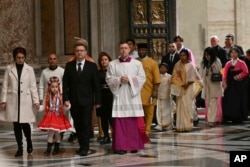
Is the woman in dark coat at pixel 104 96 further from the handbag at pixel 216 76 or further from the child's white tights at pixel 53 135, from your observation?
the handbag at pixel 216 76

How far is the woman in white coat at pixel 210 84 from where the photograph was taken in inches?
622

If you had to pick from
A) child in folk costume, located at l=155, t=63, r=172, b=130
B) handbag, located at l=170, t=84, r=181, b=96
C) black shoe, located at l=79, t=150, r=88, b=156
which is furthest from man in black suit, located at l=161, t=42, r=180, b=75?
black shoe, located at l=79, t=150, r=88, b=156

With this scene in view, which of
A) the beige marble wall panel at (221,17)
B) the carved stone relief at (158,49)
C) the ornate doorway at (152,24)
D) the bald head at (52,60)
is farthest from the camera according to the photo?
the beige marble wall panel at (221,17)

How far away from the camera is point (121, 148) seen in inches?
473

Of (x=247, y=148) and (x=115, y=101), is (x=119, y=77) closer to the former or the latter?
(x=115, y=101)

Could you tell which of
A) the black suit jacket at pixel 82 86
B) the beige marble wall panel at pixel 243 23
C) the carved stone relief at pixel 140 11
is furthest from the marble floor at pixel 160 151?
the beige marble wall panel at pixel 243 23

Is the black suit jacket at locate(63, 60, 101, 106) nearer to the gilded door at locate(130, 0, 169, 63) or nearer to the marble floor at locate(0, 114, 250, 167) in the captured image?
the marble floor at locate(0, 114, 250, 167)

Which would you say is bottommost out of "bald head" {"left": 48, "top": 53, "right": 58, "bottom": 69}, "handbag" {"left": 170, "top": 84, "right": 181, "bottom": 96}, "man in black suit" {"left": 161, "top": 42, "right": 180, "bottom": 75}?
"handbag" {"left": 170, "top": 84, "right": 181, "bottom": 96}

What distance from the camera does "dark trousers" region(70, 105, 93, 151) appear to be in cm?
1184

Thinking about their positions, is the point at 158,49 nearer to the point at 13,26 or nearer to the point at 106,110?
the point at 13,26

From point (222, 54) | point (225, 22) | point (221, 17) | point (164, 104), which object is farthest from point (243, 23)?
point (164, 104)

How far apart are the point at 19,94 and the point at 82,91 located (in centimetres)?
91

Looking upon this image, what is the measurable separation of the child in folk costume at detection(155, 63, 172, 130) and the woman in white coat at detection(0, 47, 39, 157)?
11.9 feet

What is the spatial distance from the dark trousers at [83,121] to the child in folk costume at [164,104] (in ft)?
11.0
